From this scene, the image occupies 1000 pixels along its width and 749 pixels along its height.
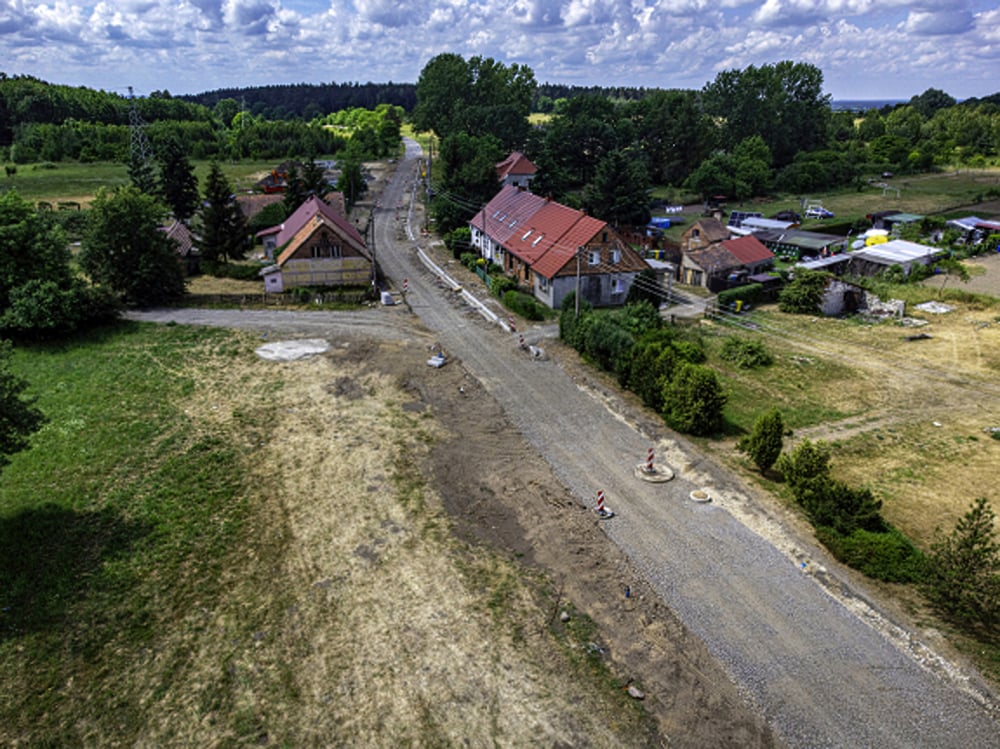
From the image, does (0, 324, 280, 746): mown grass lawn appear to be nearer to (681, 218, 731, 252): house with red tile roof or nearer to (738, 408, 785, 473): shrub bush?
(738, 408, 785, 473): shrub bush

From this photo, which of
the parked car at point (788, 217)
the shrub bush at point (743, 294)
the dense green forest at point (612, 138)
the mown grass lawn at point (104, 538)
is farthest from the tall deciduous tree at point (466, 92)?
the mown grass lawn at point (104, 538)

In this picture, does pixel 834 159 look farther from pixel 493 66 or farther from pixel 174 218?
pixel 174 218

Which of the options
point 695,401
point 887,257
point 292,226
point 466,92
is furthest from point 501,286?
→ point 466,92

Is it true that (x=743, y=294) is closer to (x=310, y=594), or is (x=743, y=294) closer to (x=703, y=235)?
(x=703, y=235)

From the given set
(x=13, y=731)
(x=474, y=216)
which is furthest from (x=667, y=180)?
(x=13, y=731)

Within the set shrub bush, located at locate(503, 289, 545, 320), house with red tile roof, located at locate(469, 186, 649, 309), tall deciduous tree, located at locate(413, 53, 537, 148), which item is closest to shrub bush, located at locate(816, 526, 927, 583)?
house with red tile roof, located at locate(469, 186, 649, 309)

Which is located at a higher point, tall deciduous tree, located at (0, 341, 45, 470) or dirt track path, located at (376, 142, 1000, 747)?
tall deciduous tree, located at (0, 341, 45, 470)
